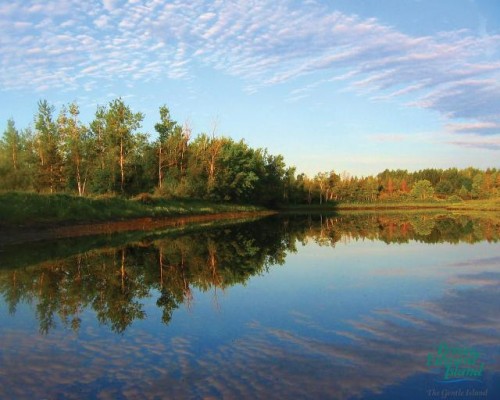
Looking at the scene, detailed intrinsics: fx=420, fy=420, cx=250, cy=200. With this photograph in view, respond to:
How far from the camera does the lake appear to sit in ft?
20.4

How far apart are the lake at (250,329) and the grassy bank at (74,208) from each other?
11.0m

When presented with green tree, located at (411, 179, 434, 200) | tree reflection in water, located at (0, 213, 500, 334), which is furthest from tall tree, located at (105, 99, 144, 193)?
green tree, located at (411, 179, 434, 200)

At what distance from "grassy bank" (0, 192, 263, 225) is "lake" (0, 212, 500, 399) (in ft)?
36.1

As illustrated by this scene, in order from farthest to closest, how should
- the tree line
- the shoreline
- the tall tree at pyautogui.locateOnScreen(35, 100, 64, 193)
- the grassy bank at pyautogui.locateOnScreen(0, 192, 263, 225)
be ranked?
the tree line < the tall tree at pyautogui.locateOnScreen(35, 100, 64, 193) < the grassy bank at pyautogui.locateOnScreen(0, 192, 263, 225) < the shoreline

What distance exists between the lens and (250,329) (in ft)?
29.1

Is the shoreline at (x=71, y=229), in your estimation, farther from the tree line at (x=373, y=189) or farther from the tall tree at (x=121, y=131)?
the tree line at (x=373, y=189)

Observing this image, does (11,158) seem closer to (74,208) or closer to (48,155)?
(48,155)

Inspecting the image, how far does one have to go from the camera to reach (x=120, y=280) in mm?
14031

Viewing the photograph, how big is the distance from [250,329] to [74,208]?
1092 inches

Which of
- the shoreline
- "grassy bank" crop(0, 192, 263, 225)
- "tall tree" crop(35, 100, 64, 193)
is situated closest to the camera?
the shoreline

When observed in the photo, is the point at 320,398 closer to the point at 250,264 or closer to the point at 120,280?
the point at 120,280

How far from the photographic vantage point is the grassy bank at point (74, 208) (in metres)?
27.8

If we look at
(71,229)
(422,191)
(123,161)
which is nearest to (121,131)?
(123,161)

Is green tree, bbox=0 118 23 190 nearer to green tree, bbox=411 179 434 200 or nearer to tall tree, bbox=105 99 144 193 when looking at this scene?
tall tree, bbox=105 99 144 193
